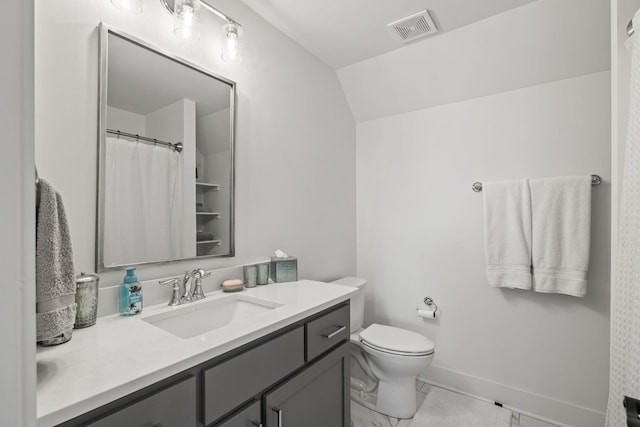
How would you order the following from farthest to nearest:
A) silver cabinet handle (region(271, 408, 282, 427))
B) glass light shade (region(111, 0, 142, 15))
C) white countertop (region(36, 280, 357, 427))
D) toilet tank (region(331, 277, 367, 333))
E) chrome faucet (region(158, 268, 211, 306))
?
toilet tank (region(331, 277, 367, 333)) < chrome faucet (region(158, 268, 211, 306)) < glass light shade (region(111, 0, 142, 15)) < silver cabinet handle (region(271, 408, 282, 427)) < white countertop (region(36, 280, 357, 427))

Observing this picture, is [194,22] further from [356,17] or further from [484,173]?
[484,173]

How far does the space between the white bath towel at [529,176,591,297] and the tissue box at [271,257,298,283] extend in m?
1.48

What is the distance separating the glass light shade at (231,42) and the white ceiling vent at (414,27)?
908mm

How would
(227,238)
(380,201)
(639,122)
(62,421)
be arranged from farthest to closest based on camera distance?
(380,201), (227,238), (639,122), (62,421)

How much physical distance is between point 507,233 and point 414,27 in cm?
141

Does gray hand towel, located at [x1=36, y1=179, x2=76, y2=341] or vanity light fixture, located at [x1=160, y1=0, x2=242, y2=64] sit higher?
vanity light fixture, located at [x1=160, y1=0, x2=242, y2=64]

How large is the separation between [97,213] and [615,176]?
1.91m

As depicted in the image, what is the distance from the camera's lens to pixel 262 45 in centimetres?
172

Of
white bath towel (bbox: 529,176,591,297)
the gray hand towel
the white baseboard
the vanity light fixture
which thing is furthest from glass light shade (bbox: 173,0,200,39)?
the white baseboard

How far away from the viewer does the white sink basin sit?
112cm

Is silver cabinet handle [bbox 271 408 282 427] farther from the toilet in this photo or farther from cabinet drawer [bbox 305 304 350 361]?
the toilet

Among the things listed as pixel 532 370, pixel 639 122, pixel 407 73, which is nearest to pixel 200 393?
pixel 639 122

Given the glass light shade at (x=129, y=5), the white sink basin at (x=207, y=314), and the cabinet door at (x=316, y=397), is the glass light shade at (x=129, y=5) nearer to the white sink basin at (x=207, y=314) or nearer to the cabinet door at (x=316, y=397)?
the white sink basin at (x=207, y=314)

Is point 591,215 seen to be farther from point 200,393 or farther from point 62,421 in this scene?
point 62,421
